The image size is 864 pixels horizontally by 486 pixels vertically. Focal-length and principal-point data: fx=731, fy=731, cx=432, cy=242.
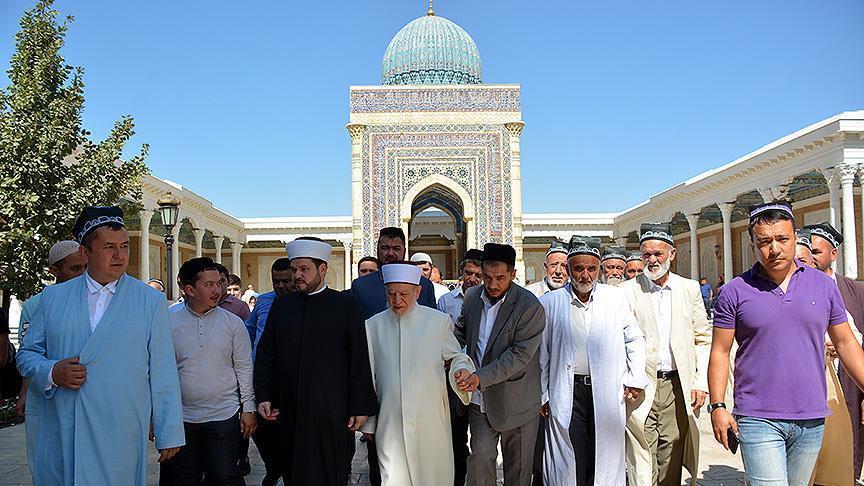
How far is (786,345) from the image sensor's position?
2744mm

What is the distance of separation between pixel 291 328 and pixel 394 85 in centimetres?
1683

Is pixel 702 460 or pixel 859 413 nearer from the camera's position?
pixel 859 413

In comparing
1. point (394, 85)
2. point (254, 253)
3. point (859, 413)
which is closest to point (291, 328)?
point (859, 413)

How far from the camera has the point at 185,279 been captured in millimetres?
3693

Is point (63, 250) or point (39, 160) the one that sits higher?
point (39, 160)

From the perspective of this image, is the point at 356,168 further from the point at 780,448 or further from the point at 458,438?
the point at 780,448

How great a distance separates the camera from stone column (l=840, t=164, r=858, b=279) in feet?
47.3

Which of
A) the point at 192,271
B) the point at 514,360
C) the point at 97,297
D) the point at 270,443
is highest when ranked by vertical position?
the point at 192,271

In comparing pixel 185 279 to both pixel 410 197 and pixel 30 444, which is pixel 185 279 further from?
pixel 410 197

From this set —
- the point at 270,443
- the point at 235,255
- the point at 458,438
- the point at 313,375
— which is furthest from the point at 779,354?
the point at 235,255

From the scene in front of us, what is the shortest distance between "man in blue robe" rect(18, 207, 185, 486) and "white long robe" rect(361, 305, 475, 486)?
0.98 metres

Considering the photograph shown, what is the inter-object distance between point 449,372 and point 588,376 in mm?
762

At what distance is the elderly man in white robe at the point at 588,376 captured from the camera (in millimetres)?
3766

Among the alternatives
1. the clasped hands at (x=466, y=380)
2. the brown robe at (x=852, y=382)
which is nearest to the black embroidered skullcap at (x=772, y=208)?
the brown robe at (x=852, y=382)
